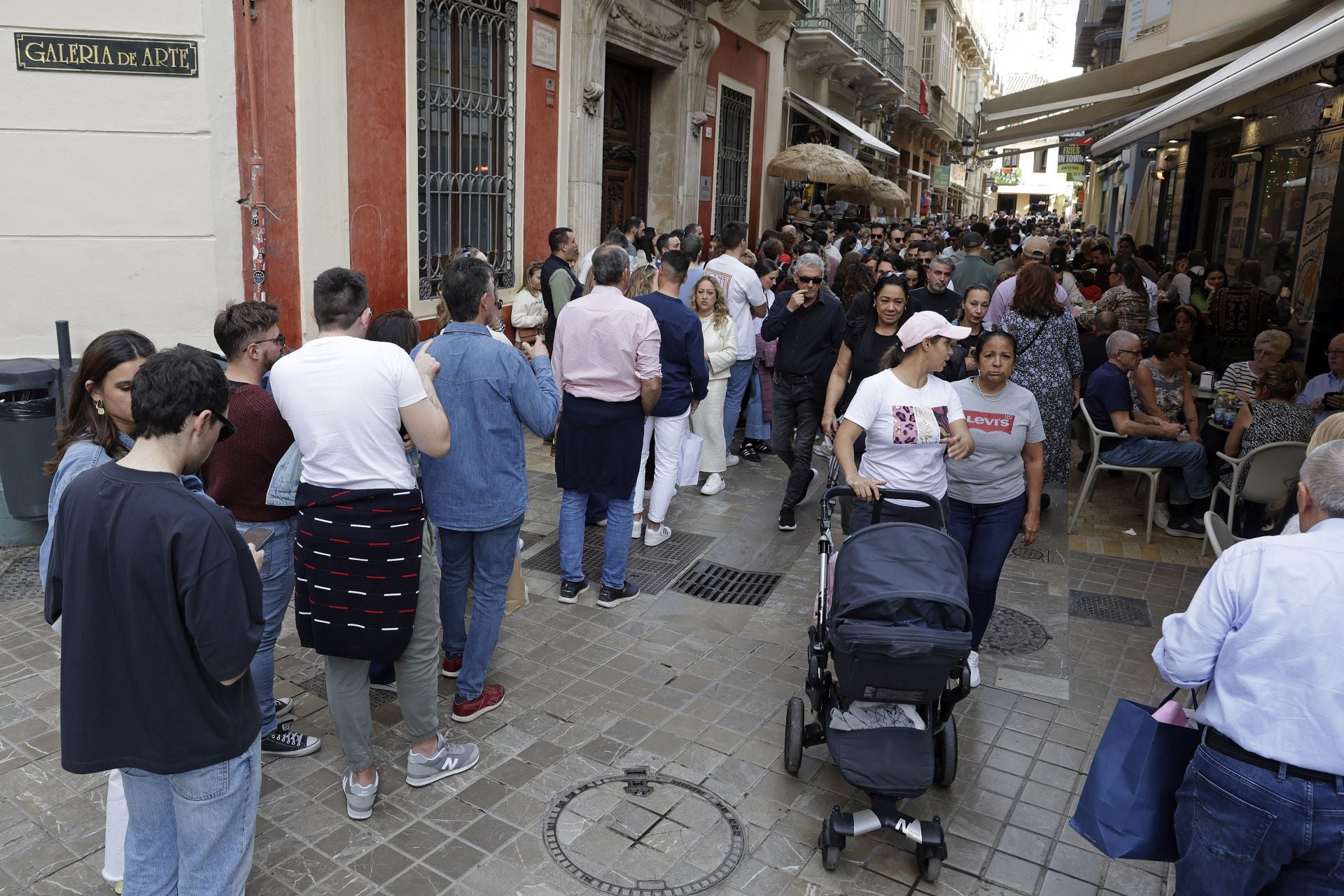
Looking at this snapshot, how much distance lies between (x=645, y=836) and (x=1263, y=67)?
5884 mm

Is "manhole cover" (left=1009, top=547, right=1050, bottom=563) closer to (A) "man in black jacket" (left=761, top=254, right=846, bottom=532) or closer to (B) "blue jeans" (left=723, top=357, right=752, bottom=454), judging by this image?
(A) "man in black jacket" (left=761, top=254, right=846, bottom=532)

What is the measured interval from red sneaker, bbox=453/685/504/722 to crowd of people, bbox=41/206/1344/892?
12 mm

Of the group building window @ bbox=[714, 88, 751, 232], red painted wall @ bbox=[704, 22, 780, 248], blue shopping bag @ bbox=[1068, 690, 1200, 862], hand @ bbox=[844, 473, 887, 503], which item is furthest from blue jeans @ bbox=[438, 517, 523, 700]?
building window @ bbox=[714, 88, 751, 232]

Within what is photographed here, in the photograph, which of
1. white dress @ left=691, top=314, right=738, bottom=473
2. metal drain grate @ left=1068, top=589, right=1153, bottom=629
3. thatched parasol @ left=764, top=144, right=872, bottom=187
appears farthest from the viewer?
thatched parasol @ left=764, top=144, right=872, bottom=187

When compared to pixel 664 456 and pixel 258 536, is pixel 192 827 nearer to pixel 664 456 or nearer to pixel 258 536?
pixel 258 536

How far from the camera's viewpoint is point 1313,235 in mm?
10438

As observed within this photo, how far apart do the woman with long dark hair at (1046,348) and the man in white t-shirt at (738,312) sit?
2.09 meters

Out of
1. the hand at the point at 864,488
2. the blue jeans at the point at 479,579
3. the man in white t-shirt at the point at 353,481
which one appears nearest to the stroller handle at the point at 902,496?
the hand at the point at 864,488

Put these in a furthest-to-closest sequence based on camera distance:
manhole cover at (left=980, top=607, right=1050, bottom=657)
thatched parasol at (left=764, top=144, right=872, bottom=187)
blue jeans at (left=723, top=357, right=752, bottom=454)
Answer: thatched parasol at (left=764, top=144, right=872, bottom=187)
blue jeans at (left=723, top=357, right=752, bottom=454)
manhole cover at (left=980, top=607, right=1050, bottom=657)

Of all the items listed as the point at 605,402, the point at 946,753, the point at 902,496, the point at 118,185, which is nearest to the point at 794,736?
the point at 946,753

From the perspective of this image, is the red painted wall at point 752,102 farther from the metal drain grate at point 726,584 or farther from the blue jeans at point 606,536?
the blue jeans at point 606,536

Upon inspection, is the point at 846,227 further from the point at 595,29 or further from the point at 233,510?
the point at 233,510

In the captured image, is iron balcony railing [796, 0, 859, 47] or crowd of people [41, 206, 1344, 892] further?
iron balcony railing [796, 0, 859, 47]

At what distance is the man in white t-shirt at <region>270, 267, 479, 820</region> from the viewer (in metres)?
3.50
